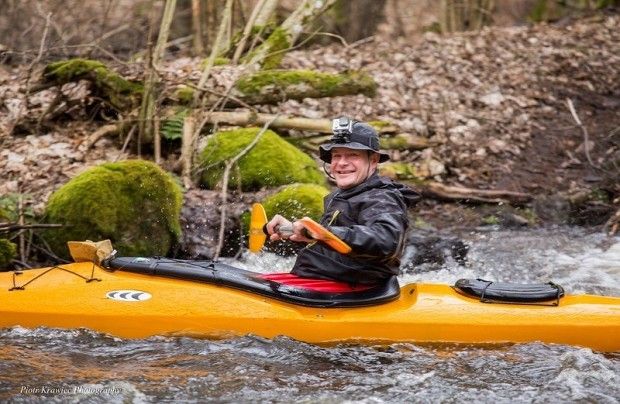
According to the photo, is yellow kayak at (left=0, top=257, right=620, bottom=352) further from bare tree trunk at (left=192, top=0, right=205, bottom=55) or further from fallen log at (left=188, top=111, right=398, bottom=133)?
bare tree trunk at (left=192, top=0, right=205, bottom=55)

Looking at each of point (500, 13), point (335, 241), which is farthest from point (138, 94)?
point (500, 13)

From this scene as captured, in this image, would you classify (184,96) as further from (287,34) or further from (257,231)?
(257,231)

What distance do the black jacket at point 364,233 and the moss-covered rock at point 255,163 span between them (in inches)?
120

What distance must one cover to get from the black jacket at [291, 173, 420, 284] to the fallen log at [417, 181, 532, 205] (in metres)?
4.18

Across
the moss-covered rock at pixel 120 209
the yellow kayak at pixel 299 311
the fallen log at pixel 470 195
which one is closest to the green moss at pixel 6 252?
the moss-covered rock at pixel 120 209

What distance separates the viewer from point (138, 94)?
9109mm

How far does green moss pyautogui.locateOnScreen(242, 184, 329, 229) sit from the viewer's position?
7.85 m

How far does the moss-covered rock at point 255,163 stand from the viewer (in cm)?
846

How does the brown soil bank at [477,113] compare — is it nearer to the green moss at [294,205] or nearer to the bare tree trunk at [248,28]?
the bare tree trunk at [248,28]

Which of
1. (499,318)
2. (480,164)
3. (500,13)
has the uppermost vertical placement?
(500,13)

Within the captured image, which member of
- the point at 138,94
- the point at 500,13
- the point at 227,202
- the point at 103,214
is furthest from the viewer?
the point at 500,13

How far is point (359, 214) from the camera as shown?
5195 mm

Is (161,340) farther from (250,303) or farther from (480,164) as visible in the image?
(480,164)

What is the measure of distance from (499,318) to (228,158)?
13.5ft
